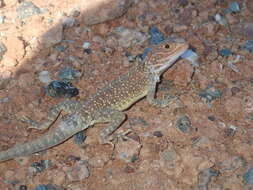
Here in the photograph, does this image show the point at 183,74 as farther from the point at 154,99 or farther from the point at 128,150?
the point at 128,150

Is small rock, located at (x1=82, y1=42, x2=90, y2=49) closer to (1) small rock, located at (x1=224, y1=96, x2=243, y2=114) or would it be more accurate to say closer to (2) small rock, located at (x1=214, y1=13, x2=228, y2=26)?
(2) small rock, located at (x1=214, y1=13, x2=228, y2=26)

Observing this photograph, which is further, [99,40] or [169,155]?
[99,40]

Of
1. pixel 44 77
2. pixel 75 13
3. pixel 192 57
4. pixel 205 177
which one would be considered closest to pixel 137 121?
pixel 205 177

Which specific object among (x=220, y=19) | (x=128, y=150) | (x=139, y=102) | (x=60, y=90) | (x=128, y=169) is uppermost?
(x=220, y=19)

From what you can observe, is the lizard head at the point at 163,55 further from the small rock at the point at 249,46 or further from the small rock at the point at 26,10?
the small rock at the point at 26,10

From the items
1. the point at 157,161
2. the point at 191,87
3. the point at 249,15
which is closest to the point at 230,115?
the point at 191,87

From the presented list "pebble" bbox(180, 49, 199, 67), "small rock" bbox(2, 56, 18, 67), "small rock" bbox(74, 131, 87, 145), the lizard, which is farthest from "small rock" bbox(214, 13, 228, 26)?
"small rock" bbox(2, 56, 18, 67)

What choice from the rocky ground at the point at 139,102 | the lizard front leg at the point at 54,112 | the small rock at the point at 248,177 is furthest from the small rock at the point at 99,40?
the small rock at the point at 248,177

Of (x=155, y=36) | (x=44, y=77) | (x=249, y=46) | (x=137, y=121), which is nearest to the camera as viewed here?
(x=137, y=121)
